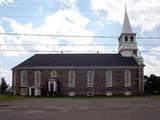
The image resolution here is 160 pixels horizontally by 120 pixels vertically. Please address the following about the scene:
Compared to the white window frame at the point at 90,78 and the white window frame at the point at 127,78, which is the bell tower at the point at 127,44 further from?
the white window frame at the point at 90,78

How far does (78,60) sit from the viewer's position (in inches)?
3558

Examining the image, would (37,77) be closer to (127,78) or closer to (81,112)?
(127,78)

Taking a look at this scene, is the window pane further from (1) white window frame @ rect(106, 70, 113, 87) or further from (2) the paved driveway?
(2) the paved driveway

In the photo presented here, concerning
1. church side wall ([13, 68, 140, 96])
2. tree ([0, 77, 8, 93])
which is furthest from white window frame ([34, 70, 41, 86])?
tree ([0, 77, 8, 93])

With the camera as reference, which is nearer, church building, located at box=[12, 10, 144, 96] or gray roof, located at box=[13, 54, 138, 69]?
church building, located at box=[12, 10, 144, 96]

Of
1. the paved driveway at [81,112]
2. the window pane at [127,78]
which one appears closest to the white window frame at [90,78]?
the window pane at [127,78]

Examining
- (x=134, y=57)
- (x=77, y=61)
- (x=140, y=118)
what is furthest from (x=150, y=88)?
(x=140, y=118)

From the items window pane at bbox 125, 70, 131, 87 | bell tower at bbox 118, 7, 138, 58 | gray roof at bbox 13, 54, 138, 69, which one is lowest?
window pane at bbox 125, 70, 131, 87

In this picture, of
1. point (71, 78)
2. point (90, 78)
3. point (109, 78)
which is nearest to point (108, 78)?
point (109, 78)

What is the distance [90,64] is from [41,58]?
460 inches

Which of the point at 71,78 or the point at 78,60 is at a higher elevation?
the point at 78,60

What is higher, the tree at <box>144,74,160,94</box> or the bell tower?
the bell tower

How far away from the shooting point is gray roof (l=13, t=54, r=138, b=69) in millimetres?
88312

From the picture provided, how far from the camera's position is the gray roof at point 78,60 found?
8831 centimetres
